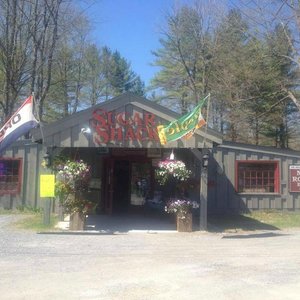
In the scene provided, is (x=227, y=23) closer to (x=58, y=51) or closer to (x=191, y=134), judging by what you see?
(x=58, y=51)

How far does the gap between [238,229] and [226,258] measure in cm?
527

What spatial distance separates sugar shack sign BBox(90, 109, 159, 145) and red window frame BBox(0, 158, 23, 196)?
18.8 ft

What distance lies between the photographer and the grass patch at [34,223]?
13859 mm

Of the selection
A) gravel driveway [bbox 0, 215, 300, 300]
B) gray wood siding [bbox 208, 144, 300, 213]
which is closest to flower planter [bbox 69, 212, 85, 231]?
gravel driveway [bbox 0, 215, 300, 300]

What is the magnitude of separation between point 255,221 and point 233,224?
1.33 m

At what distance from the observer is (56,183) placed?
1378cm

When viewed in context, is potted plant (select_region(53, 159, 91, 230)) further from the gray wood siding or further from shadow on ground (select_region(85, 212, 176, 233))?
the gray wood siding

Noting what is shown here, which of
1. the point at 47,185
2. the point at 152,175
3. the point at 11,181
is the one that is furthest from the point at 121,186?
the point at 47,185

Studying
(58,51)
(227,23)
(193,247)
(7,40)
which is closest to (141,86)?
(227,23)

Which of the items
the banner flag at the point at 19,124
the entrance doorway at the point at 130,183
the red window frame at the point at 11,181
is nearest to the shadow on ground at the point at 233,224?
the entrance doorway at the point at 130,183

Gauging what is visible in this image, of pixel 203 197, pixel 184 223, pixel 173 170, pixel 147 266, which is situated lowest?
pixel 147 266

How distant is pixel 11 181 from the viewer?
1847 cm

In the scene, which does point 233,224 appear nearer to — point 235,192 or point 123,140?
point 235,192

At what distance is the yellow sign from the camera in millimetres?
13578
